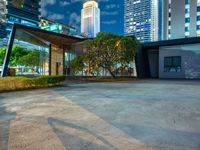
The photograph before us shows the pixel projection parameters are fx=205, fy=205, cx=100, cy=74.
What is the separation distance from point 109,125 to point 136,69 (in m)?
24.6

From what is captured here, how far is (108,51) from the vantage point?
2298cm

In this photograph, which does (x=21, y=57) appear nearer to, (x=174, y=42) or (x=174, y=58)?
(x=174, y=58)

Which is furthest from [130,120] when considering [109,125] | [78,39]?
[78,39]

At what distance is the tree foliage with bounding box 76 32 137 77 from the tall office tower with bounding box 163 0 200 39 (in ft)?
112

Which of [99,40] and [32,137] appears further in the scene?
[99,40]

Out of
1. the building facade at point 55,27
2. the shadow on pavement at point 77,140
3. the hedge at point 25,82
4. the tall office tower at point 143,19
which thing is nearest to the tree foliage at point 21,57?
the hedge at point 25,82

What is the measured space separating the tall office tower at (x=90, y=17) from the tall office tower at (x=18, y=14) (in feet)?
136

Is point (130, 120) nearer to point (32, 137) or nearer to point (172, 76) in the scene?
point (32, 137)

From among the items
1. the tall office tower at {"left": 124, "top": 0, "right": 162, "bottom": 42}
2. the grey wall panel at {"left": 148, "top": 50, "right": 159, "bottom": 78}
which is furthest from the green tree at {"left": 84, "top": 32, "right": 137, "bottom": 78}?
the tall office tower at {"left": 124, "top": 0, "right": 162, "bottom": 42}

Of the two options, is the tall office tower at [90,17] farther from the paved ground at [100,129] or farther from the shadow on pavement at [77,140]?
the shadow on pavement at [77,140]

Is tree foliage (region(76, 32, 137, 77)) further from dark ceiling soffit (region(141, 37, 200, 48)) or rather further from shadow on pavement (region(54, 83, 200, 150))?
shadow on pavement (region(54, 83, 200, 150))

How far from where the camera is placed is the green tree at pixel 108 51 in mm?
22766

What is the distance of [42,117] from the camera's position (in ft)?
19.2

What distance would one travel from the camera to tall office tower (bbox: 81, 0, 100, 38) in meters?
147
